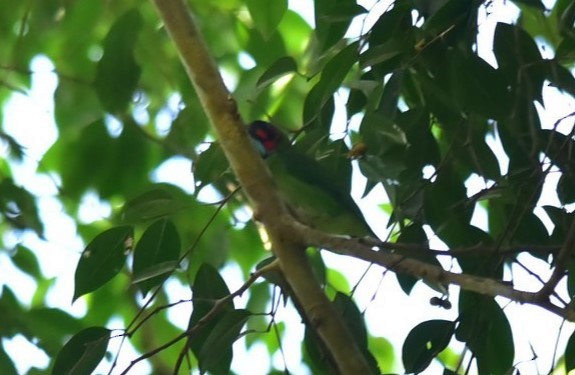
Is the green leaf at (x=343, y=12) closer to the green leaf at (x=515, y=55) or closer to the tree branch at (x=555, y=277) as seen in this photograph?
the green leaf at (x=515, y=55)

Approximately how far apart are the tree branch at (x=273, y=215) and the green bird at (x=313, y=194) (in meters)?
0.04

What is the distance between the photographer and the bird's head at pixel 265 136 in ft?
3.82

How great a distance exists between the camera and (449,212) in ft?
3.75

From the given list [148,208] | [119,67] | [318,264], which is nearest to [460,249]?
[148,208]

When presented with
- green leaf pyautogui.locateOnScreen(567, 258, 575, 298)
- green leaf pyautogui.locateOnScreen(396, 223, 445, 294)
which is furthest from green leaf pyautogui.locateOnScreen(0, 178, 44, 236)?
green leaf pyautogui.locateOnScreen(567, 258, 575, 298)

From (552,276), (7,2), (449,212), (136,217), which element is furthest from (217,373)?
(7,2)

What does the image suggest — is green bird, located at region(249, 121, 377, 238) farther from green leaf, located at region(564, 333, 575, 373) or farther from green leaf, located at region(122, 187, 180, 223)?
green leaf, located at region(564, 333, 575, 373)

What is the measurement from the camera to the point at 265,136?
119 cm

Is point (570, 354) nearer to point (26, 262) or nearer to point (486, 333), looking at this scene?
point (486, 333)

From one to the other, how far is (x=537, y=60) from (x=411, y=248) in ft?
1.08

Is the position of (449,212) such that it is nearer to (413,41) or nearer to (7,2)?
(413,41)

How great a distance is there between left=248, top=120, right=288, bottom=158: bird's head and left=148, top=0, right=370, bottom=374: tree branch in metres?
0.13

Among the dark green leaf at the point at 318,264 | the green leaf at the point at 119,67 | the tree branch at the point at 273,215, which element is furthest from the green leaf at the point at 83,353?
the green leaf at the point at 119,67

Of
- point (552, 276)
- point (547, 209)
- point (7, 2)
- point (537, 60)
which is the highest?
point (7, 2)
